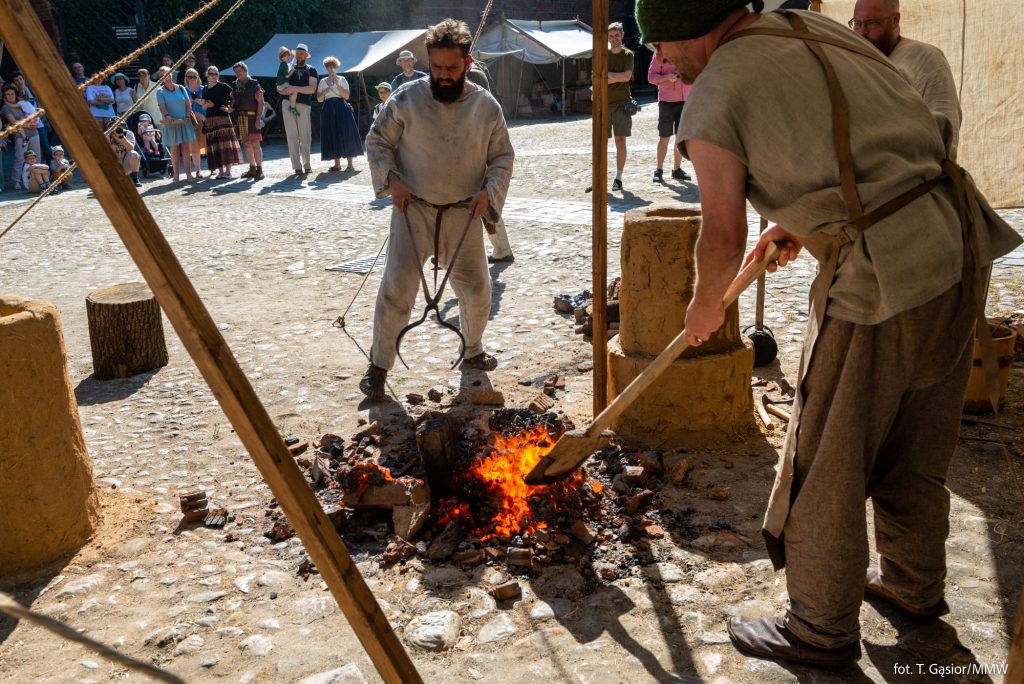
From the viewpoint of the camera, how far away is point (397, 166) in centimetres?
560

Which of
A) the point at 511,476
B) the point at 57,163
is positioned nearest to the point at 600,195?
the point at 511,476

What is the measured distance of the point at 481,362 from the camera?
19.9 ft

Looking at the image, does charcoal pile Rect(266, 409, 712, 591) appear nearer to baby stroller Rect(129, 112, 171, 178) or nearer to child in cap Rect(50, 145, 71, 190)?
child in cap Rect(50, 145, 71, 190)

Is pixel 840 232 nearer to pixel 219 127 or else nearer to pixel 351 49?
pixel 219 127

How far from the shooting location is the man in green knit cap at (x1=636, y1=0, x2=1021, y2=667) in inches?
96.0

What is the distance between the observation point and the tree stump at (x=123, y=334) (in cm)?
612

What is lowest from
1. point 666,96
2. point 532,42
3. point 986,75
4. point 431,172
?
point 666,96

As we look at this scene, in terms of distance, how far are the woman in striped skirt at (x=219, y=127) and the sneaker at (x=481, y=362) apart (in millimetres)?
11654

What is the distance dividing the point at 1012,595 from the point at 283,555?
296cm

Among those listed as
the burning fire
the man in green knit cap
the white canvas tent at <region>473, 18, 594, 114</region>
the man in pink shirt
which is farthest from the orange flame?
the white canvas tent at <region>473, 18, 594, 114</region>

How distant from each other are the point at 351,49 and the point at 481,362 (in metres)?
20.7

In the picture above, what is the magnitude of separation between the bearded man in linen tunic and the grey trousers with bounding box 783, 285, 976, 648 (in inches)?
122

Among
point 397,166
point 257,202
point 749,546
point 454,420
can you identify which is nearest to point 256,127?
point 257,202

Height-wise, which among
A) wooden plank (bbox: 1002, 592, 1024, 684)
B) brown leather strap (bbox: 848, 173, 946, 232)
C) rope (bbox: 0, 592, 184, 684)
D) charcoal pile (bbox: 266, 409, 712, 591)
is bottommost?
charcoal pile (bbox: 266, 409, 712, 591)
